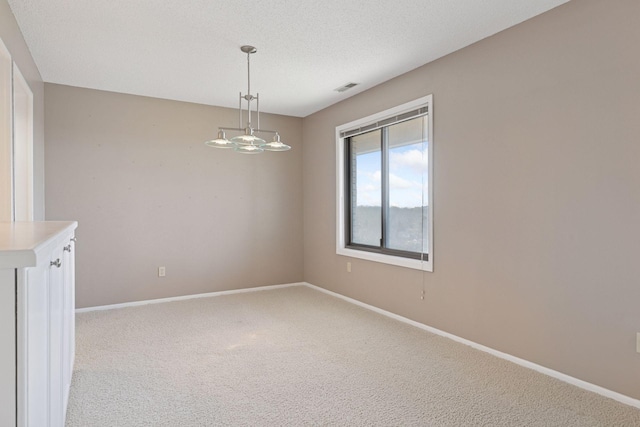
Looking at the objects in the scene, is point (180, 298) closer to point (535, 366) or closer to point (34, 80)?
point (34, 80)

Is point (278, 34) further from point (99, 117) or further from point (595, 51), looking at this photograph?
point (99, 117)

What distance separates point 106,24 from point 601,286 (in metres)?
3.69

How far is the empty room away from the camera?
2.10m

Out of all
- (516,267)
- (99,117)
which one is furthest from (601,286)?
(99,117)

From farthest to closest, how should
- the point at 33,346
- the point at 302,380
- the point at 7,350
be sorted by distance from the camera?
the point at 302,380
the point at 33,346
the point at 7,350

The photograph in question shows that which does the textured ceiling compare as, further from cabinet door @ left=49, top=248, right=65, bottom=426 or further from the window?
cabinet door @ left=49, top=248, right=65, bottom=426

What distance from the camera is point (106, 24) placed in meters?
2.70

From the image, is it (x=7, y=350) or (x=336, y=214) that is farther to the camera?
(x=336, y=214)

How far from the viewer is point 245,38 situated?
290 centimetres

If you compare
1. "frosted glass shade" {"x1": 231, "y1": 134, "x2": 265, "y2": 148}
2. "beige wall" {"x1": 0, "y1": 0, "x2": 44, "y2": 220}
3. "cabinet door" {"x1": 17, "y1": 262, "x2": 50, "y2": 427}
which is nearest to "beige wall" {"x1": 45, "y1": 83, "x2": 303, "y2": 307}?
"beige wall" {"x1": 0, "y1": 0, "x2": 44, "y2": 220}

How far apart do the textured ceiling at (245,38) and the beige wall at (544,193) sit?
13.2 inches

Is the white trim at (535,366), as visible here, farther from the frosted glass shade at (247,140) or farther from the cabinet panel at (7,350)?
the cabinet panel at (7,350)

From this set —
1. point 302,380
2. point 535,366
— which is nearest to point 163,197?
point 302,380

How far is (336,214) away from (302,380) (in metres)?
2.53
